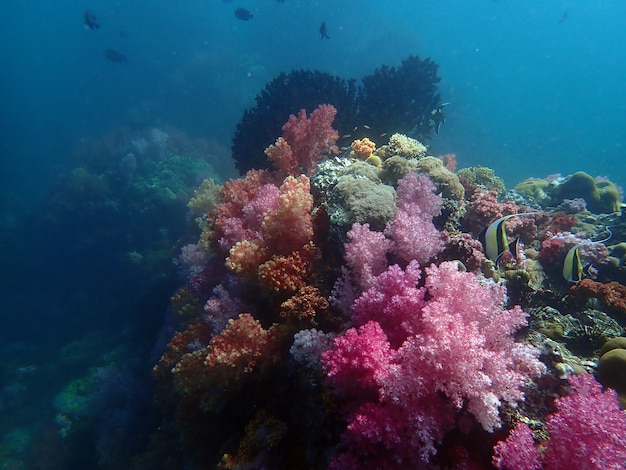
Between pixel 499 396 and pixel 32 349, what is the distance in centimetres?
1780

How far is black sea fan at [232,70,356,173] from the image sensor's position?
817 centimetres

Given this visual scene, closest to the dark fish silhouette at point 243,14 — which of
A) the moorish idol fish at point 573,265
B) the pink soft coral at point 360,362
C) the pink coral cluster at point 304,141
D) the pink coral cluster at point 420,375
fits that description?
the pink coral cluster at point 304,141

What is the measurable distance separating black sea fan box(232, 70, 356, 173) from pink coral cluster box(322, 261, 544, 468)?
6.05 meters

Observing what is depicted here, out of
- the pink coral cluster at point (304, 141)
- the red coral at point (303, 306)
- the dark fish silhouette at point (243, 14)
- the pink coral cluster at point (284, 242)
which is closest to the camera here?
the red coral at point (303, 306)

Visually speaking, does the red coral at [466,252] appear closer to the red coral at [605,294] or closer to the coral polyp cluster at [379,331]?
the coral polyp cluster at [379,331]

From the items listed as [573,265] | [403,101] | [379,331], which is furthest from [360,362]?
[403,101]

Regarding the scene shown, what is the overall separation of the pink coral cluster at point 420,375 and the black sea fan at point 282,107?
6.05 meters

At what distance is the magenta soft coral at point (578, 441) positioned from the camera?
2.13 m

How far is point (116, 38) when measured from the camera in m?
59.5

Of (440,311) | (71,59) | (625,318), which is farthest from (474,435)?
(71,59)

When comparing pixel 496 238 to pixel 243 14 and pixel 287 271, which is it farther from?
pixel 243 14

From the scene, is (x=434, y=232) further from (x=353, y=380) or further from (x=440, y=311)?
(x=353, y=380)

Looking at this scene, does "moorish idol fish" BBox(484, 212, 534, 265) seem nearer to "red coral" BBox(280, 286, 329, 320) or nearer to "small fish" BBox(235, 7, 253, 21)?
"red coral" BBox(280, 286, 329, 320)

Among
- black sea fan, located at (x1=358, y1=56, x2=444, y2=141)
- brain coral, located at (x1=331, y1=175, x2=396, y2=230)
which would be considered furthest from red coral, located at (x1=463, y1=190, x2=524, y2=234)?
black sea fan, located at (x1=358, y1=56, x2=444, y2=141)
